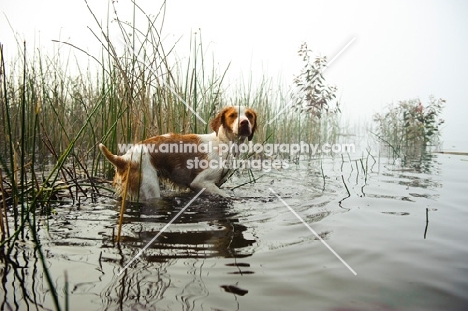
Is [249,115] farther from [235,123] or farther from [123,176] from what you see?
[123,176]

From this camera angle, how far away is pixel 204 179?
4.48m

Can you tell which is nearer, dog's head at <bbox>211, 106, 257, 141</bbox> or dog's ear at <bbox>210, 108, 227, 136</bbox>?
dog's head at <bbox>211, 106, 257, 141</bbox>

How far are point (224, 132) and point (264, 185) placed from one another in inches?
40.0

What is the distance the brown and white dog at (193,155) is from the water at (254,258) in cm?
41

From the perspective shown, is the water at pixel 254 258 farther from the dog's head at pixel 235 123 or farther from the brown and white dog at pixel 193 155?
the dog's head at pixel 235 123

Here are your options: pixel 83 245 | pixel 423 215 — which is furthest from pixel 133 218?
pixel 423 215

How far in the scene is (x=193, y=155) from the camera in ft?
14.9

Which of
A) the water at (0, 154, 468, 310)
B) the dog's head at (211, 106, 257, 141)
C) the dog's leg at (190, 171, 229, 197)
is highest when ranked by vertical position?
the dog's head at (211, 106, 257, 141)

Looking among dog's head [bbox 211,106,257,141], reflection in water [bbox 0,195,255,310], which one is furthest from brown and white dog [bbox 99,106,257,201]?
reflection in water [bbox 0,195,255,310]

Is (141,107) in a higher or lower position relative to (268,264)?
higher

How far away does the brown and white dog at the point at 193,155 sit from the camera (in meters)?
4.14

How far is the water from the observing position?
65.0 inches

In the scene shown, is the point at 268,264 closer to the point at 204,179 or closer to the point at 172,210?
the point at 172,210

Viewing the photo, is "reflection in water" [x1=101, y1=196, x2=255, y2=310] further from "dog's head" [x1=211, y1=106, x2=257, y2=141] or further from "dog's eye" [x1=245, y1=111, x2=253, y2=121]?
"dog's eye" [x1=245, y1=111, x2=253, y2=121]
